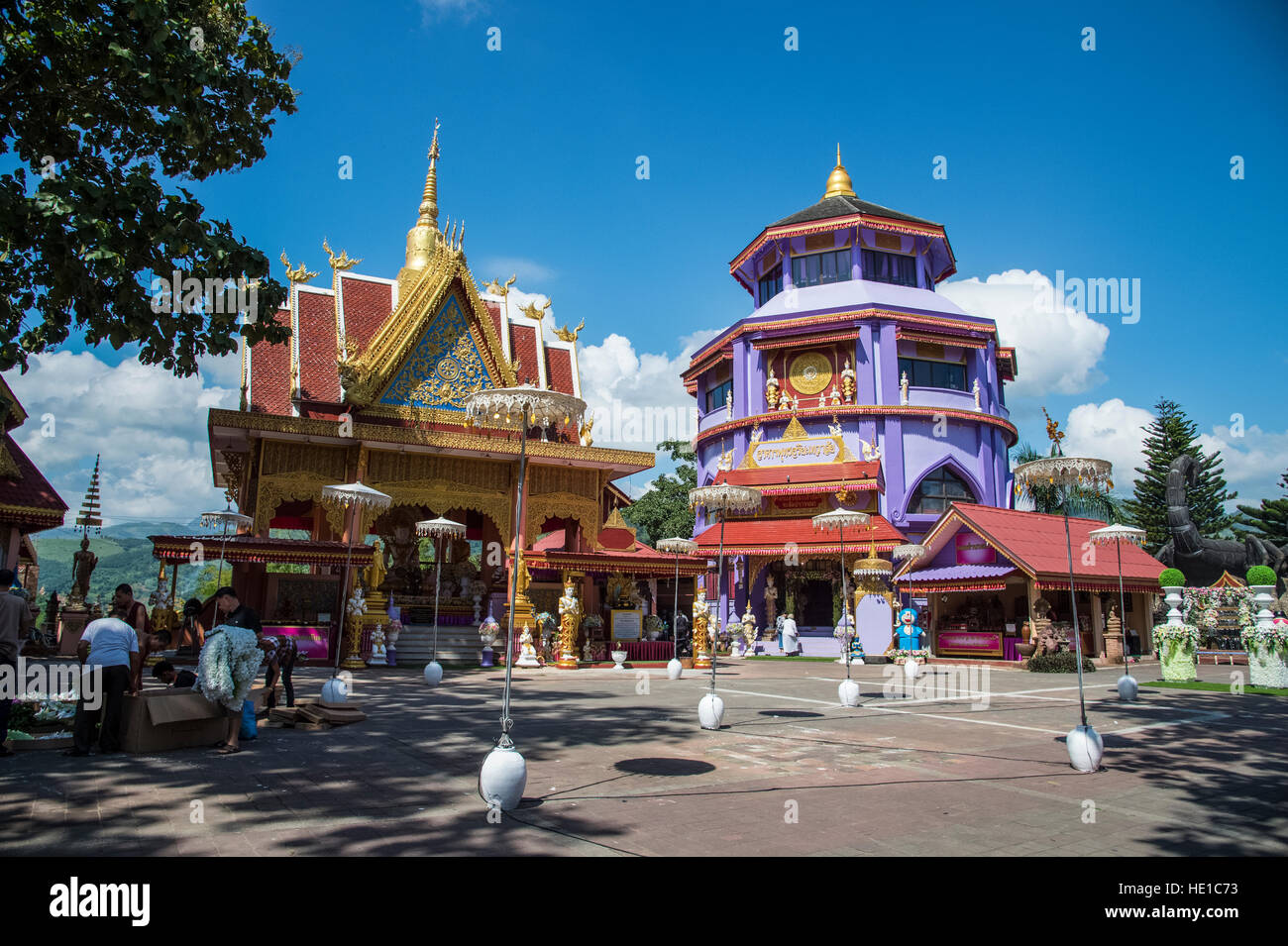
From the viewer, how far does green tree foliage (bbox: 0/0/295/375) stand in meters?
6.38

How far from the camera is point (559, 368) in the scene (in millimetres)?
24203

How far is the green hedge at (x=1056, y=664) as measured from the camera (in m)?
20.1

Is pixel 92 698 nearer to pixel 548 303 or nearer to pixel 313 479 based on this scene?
pixel 313 479

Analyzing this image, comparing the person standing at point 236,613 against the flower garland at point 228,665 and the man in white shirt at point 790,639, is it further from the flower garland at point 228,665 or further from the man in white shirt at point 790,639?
the man in white shirt at point 790,639

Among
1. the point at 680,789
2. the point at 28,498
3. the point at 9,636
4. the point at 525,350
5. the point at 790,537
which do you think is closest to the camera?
the point at 680,789

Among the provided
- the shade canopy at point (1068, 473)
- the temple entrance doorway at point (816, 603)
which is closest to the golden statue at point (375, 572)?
the shade canopy at point (1068, 473)

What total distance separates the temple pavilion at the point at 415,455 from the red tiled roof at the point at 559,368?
0.20 feet

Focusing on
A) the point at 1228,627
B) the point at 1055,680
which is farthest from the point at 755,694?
the point at 1228,627

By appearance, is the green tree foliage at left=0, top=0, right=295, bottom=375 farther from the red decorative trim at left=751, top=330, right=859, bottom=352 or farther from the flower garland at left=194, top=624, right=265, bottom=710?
the red decorative trim at left=751, top=330, right=859, bottom=352

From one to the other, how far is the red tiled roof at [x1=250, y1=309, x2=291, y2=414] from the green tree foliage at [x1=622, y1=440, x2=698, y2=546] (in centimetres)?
2156

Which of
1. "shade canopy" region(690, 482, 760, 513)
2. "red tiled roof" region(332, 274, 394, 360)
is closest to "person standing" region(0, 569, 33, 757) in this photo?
"red tiled roof" region(332, 274, 394, 360)

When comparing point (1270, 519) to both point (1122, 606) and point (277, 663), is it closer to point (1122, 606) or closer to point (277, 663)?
point (1122, 606)

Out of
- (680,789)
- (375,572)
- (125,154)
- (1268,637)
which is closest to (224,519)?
(375,572)

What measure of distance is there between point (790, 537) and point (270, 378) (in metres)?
17.9
